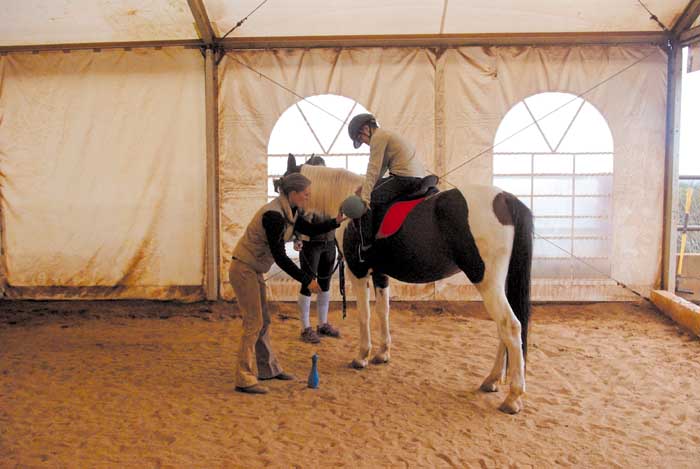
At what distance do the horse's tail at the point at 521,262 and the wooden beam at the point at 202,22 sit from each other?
4.06 metres

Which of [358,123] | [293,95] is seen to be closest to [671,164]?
[358,123]

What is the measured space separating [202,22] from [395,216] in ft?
11.8

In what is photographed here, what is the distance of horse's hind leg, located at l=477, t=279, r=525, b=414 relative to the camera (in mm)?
3535

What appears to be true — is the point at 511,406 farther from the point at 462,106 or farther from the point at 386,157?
the point at 462,106

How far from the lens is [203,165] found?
6711 millimetres

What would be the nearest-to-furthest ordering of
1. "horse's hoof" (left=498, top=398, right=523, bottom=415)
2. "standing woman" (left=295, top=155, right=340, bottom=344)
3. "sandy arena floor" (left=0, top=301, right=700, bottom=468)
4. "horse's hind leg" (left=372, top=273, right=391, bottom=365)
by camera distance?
"sandy arena floor" (left=0, top=301, right=700, bottom=468) < "horse's hoof" (left=498, top=398, right=523, bottom=415) < "horse's hind leg" (left=372, top=273, right=391, bottom=365) < "standing woman" (left=295, top=155, right=340, bottom=344)

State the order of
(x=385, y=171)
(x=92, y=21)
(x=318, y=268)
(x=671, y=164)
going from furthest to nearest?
(x=671, y=164)
(x=92, y=21)
(x=318, y=268)
(x=385, y=171)

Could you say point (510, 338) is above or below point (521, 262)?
below

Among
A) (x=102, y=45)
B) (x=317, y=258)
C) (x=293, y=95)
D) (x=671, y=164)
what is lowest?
(x=317, y=258)

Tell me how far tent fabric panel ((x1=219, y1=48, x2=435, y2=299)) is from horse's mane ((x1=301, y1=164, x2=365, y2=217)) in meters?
2.41

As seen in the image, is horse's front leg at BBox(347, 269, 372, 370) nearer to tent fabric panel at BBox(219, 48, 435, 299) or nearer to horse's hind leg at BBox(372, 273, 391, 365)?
horse's hind leg at BBox(372, 273, 391, 365)

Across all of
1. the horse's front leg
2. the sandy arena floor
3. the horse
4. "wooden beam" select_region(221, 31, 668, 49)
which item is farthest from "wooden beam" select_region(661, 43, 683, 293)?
the horse's front leg

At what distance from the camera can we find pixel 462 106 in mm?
6527

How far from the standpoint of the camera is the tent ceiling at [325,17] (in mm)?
5938
